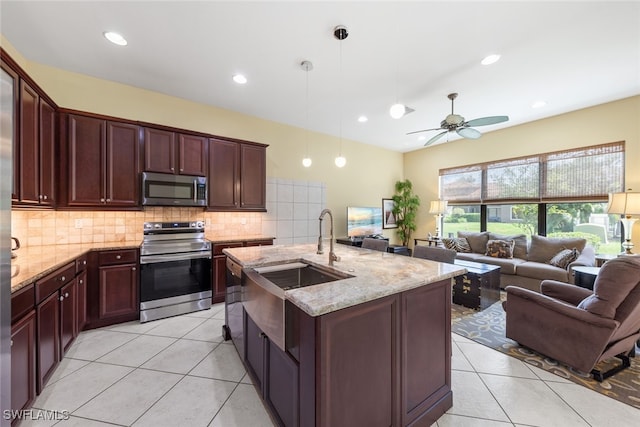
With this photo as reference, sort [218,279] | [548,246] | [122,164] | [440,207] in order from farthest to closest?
1. [440,207]
2. [548,246]
3. [218,279]
4. [122,164]

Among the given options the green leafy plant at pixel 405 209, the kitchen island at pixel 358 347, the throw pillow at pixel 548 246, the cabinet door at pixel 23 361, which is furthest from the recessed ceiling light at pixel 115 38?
the throw pillow at pixel 548 246

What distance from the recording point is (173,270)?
3.13 meters

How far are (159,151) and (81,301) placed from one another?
190 centimetres

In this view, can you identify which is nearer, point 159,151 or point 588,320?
point 588,320

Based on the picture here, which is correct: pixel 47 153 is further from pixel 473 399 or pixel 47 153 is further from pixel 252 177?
pixel 473 399

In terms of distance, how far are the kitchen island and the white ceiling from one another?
7.03ft

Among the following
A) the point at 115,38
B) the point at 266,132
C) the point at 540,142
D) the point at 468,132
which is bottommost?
the point at 468,132

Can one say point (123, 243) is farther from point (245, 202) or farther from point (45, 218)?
point (245, 202)

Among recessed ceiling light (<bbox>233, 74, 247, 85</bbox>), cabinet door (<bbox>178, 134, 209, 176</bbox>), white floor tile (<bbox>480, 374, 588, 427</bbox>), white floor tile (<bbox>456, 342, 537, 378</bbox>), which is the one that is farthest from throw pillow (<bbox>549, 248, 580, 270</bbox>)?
cabinet door (<bbox>178, 134, 209, 176</bbox>)

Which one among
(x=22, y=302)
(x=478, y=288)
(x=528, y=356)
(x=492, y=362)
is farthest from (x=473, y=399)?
(x=22, y=302)

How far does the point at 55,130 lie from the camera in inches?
106

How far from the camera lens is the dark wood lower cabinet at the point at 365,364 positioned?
1.18m

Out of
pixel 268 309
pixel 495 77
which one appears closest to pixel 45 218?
pixel 268 309

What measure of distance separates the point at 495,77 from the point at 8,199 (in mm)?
4488
